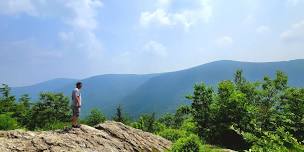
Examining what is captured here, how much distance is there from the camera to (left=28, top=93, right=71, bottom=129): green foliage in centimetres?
9531

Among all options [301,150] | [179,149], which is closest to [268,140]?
[301,150]

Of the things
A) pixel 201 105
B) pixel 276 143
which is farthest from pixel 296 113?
pixel 276 143

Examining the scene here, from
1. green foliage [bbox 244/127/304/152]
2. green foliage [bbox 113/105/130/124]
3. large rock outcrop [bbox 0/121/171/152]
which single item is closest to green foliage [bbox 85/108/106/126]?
green foliage [bbox 113/105/130/124]

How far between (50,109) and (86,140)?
81873 mm

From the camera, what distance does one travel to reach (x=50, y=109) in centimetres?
10125

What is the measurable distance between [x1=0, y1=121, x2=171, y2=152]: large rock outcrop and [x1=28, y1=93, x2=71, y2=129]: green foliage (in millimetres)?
71030

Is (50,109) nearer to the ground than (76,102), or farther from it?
nearer to the ground

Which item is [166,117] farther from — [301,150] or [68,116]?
[301,150]

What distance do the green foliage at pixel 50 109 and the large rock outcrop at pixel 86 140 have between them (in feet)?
→ 233

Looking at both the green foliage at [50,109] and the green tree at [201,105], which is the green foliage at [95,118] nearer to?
the green foliage at [50,109]

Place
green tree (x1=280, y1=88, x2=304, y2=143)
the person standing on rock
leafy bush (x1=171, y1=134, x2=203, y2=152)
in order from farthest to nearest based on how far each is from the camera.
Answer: green tree (x1=280, y1=88, x2=304, y2=143) → the person standing on rock → leafy bush (x1=171, y1=134, x2=203, y2=152)

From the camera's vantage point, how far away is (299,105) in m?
49.0

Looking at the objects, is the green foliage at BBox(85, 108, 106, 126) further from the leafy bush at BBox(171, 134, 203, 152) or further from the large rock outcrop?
the leafy bush at BBox(171, 134, 203, 152)

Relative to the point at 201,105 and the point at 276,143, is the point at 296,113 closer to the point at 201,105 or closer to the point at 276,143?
the point at 201,105
